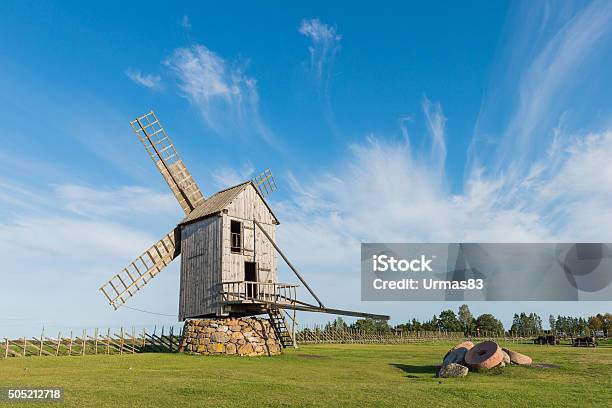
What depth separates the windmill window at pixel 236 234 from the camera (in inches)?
1104

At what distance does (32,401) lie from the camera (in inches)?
482

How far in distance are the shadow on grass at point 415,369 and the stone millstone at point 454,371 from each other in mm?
1037

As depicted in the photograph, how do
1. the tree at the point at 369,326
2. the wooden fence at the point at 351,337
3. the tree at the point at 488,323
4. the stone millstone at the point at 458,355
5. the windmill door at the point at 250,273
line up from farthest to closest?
the tree at the point at 488,323, the tree at the point at 369,326, the wooden fence at the point at 351,337, the windmill door at the point at 250,273, the stone millstone at the point at 458,355

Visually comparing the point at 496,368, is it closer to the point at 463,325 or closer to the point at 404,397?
the point at 404,397

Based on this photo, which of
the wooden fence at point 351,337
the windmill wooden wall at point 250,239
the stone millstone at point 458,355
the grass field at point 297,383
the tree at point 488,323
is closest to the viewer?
the grass field at point 297,383

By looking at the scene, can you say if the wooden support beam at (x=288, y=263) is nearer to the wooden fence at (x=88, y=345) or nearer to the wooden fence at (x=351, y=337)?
the wooden fence at (x=88, y=345)

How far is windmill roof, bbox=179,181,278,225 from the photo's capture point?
28031mm

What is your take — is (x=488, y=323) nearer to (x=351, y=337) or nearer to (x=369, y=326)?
(x=369, y=326)

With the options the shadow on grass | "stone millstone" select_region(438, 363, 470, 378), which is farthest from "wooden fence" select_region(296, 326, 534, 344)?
"stone millstone" select_region(438, 363, 470, 378)

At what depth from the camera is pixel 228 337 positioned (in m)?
26.5

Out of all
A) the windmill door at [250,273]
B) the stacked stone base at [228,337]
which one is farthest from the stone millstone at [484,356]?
the windmill door at [250,273]

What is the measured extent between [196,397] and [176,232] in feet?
60.2

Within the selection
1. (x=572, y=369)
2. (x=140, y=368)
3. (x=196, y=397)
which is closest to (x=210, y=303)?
(x=140, y=368)

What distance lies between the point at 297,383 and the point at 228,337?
1103 centimetres
